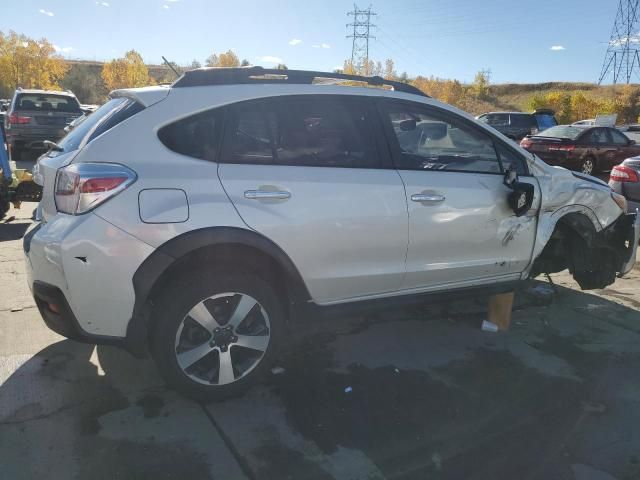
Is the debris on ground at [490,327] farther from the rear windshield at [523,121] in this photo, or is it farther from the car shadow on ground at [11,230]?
the rear windshield at [523,121]

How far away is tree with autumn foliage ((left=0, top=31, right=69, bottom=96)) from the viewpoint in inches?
1823

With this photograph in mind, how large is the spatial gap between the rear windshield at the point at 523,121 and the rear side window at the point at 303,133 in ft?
62.3

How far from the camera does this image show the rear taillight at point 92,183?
2.60 meters

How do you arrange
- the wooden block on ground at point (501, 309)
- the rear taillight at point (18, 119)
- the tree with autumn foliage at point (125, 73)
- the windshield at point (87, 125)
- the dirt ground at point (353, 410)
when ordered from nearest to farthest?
1. the dirt ground at point (353, 410)
2. the windshield at point (87, 125)
3. the wooden block on ground at point (501, 309)
4. the rear taillight at point (18, 119)
5. the tree with autumn foliage at point (125, 73)

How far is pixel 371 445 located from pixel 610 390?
1.71m

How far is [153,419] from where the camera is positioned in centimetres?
284

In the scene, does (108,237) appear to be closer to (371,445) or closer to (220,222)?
(220,222)

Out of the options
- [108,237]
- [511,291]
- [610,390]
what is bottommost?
[610,390]

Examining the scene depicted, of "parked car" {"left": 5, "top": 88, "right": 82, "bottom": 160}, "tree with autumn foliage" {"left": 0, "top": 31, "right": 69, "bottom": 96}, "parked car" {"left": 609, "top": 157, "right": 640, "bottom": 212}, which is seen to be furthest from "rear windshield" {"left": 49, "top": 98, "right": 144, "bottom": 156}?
"tree with autumn foliage" {"left": 0, "top": 31, "right": 69, "bottom": 96}

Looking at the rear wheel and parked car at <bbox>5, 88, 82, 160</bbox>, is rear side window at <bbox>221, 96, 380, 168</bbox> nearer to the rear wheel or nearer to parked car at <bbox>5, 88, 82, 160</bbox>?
parked car at <bbox>5, 88, 82, 160</bbox>

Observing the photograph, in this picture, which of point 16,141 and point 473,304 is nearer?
point 473,304

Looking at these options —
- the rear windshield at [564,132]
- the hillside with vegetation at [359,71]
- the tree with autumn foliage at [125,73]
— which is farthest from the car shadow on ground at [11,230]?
the tree with autumn foliage at [125,73]

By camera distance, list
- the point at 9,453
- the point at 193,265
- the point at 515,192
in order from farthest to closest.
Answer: the point at 515,192
the point at 193,265
the point at 9,453

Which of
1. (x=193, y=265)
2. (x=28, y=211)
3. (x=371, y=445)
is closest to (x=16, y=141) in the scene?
(x=28, y=211)
